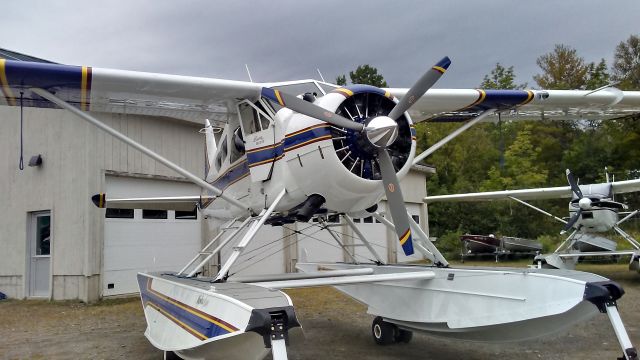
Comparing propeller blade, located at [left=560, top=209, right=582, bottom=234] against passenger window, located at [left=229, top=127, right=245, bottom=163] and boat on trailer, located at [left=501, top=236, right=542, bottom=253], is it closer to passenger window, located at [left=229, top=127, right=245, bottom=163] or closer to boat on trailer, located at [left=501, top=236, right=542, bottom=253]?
boat on trailer, located at [left=501, top=236, right=542, bottom=253]

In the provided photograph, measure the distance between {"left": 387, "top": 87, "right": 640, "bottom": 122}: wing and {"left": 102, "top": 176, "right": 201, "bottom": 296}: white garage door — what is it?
7208 mm

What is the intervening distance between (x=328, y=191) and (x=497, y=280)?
6.78 feet

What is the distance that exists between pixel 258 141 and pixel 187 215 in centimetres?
771

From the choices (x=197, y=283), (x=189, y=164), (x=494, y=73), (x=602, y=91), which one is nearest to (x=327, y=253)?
(x=189, y=164)

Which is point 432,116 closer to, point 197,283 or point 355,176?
point 355,176

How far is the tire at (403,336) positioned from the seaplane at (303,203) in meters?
0.02

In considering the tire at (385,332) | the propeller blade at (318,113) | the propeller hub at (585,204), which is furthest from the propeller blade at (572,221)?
the propeller blade at (318,113)

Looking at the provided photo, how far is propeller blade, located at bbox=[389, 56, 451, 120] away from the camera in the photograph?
5.23m

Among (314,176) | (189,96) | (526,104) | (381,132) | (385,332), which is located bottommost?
(385,332)

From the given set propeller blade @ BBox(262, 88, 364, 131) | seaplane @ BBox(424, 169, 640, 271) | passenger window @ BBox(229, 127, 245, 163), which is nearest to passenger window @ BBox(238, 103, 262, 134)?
passenger window @ BBox(229, 127, 245, 163)

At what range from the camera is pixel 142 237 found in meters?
12.1

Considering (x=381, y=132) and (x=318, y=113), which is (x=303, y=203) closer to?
(x=318, y=113)

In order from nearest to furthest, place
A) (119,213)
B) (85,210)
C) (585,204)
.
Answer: (85,210), (119,213), (585,204)

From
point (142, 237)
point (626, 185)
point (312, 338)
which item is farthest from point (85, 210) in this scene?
point (626, 185)
